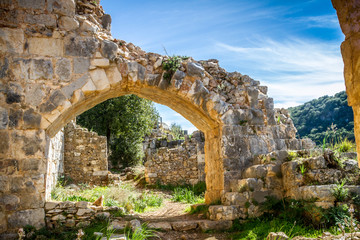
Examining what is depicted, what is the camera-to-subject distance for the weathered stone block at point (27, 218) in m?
5.38

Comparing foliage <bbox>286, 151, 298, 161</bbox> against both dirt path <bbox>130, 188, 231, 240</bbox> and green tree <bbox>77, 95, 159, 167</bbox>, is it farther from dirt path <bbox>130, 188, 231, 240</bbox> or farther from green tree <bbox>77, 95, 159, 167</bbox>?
green tree <bbox>77, 95, 159, 167</bbox>

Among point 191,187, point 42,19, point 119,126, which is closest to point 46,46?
point 42,19

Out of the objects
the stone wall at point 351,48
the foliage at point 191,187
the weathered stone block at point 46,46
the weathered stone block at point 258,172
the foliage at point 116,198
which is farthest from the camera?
the foliage at point 191,187

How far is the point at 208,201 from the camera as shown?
7699 millimetres

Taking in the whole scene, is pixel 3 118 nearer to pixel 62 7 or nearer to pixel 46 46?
pixel 46 46

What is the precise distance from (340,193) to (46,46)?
5939 millimetres

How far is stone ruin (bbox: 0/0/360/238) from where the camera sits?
5633 millimetres

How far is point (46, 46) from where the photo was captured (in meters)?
6.08

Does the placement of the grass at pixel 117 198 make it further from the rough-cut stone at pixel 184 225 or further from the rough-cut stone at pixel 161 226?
the rough-cut stone at pixel 184 225

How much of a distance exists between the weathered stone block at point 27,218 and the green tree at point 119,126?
38.9 ft

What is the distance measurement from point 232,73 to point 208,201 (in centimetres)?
322

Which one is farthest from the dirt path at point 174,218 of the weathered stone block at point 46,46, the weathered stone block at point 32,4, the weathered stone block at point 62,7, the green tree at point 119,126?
the green tree at point 119,126

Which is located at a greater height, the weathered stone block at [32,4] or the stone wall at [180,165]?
the weathered stone block at [32,4]

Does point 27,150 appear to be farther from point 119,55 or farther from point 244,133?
point 244,133
